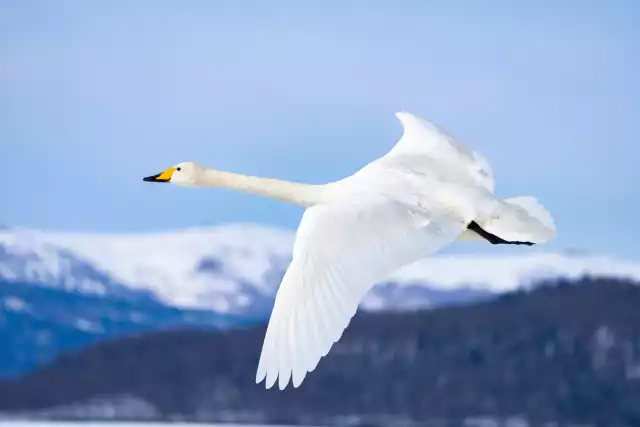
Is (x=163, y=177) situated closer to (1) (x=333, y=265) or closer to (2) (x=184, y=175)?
(2) (x=184, y=175)

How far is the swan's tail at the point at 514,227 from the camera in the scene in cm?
513

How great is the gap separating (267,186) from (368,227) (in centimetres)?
101

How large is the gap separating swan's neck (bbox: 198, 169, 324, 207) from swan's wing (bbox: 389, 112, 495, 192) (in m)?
Answer: 0.55

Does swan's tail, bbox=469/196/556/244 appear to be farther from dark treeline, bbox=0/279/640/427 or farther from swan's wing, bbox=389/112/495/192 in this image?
dark treeline, bbox=0/279/640/427

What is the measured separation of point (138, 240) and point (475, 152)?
1391 centimetres

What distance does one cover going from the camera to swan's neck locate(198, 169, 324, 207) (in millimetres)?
5395

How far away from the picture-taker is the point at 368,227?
187 inches

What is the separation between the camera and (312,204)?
5.40 metres

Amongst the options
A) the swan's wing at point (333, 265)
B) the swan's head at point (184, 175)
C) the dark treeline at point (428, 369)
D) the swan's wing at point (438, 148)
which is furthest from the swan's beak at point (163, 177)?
the dark treeline at point (428, 369)

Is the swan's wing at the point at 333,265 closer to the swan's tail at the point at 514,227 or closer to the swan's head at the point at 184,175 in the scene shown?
the swan's tail at the point at 514,227

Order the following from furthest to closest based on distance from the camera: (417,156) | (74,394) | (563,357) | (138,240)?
1. (138,240)
2. (563,357)
3. (74,394)
4. (417,156)

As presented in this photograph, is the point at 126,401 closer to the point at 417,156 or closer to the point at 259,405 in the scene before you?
the point at 259,405

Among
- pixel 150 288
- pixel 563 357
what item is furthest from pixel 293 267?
pixel 150 288

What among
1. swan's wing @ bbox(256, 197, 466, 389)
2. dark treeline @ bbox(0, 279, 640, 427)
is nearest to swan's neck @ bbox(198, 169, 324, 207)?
swan's wing @ bbox(256, 197, 466, 389)
